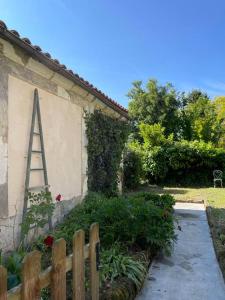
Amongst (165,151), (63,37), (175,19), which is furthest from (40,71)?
(165,151)

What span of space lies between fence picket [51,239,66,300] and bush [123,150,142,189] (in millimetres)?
13623

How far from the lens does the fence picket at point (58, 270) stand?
7.88 feet

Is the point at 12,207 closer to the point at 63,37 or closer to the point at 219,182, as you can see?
the point at 63,37

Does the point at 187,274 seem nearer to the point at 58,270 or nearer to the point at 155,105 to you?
the point at 58,270

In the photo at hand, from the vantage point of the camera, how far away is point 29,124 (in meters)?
5.46

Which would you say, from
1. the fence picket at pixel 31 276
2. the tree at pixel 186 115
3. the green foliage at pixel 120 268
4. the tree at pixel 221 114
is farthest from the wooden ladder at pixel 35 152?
the tree at pixel 221 114

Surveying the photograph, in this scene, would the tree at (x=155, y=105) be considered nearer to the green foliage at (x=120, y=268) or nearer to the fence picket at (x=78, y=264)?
the green foliage at (x=120, y=268)

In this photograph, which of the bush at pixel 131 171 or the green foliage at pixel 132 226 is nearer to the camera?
the green foliage at pixel 132 226

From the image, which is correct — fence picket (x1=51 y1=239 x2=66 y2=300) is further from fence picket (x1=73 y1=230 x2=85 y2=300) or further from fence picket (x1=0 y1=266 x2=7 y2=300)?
fence picket (x1=0 y1=266 x2=7 y2=300)

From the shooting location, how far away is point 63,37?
348 inches

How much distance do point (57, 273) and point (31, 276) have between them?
31 centimetres

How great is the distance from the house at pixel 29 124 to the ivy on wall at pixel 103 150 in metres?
0.48

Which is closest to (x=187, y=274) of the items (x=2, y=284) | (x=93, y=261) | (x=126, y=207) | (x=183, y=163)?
Answer: (x=126, y=207)

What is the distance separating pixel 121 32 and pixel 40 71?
299 inches
